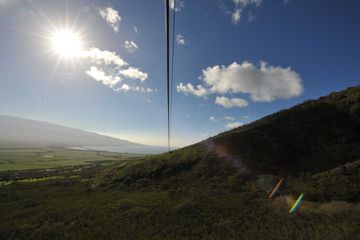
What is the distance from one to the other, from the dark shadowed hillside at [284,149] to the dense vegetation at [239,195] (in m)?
0.13

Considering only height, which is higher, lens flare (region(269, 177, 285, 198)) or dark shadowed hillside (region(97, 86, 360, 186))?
dark shadowed hillside (region(97, 86, 360, 186))

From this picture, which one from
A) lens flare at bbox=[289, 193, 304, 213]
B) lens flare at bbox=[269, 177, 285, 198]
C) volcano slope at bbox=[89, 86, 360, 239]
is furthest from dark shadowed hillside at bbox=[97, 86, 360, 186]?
lens flare at bbox=[289, 193, 304, 213]

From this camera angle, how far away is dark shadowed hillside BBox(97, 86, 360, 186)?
2119 cm

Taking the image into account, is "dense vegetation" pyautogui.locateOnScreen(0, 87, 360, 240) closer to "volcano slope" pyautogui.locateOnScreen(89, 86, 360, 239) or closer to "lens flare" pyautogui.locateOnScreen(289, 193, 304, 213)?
"volcano slope" pyautogui.locateOnScreen(89, 86, 360, 239)

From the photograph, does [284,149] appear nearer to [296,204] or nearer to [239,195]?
[296,204]

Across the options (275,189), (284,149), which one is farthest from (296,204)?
(284,149)

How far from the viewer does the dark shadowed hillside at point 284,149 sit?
69.5ft

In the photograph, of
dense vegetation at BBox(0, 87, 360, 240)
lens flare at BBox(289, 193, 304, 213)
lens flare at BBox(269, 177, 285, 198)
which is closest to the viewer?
dense vegetation at BBox(0, 87, 360, 240)

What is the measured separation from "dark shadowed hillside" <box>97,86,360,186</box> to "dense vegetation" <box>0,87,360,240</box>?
134 mm

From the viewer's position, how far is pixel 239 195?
16266mm

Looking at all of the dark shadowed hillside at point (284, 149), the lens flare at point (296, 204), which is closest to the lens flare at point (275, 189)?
the lens flare at point (296, 204)

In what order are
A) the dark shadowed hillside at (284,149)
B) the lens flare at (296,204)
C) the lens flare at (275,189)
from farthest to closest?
the dark shadowed hillside at (284,149) → the lens flare at (275,189) → the lens flare at (296,204)

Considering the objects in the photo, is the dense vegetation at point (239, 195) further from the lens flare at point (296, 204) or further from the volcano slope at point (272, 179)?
the lens flare at point (296, 204)

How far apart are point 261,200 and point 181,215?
27.0ft
